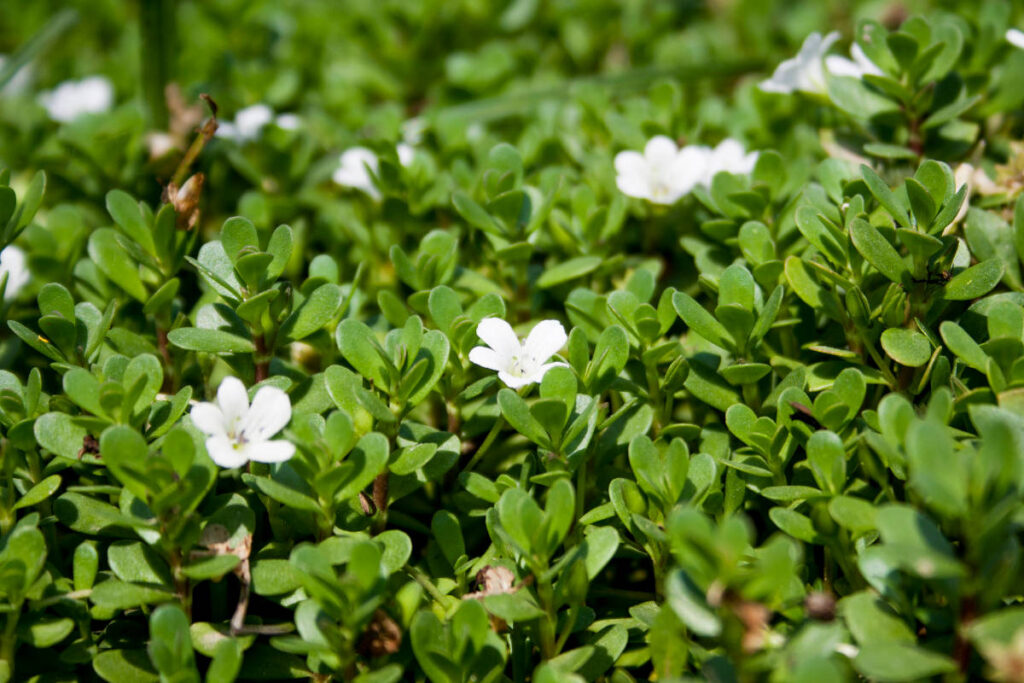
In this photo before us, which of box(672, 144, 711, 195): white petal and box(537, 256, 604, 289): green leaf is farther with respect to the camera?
box(672, 144, 711, 195): white petal

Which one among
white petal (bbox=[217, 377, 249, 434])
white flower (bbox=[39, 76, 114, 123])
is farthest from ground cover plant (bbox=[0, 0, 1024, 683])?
white flower (bbox=[39, 76, 114, 123])

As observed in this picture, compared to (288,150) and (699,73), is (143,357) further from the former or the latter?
(699,73)

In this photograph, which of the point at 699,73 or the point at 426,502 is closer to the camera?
the point at 426,502

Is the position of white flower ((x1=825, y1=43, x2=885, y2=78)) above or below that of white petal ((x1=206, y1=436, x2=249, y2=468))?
above

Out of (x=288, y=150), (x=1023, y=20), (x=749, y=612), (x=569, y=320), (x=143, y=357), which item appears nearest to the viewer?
(x=749, y=612)

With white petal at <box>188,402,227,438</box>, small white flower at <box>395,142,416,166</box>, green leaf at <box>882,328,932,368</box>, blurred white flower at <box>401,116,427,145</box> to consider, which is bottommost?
green leaf at <box>882,328,932,368</box>

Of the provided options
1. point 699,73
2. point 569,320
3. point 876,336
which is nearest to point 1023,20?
point 699,73

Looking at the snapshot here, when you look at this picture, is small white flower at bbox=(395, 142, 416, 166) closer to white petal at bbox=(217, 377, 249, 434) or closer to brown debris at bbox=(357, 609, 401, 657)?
white petal at bbox=(217, 377, 249, 434)
